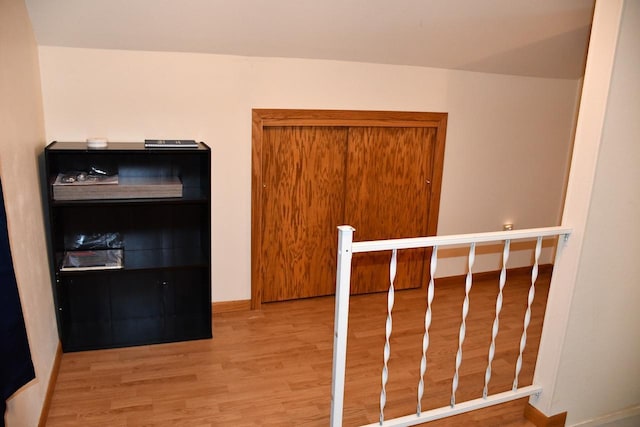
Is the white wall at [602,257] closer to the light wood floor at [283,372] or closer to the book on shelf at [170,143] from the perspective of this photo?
the light wood floor at [283,372]

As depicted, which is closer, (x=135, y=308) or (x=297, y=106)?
(x=135, y=308)

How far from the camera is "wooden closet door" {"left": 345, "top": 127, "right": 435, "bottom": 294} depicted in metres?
3.84

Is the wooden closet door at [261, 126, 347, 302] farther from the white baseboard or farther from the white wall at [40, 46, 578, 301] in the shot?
the white baseboard

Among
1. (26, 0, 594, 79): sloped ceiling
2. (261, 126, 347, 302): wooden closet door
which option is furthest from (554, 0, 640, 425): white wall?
(261, 126, 347, 302): wooden closet door

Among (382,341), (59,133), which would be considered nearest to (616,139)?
(382,341)

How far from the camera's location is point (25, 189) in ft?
7.88

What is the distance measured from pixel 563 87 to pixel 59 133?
3.88 metres

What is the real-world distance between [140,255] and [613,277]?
8.68 feet

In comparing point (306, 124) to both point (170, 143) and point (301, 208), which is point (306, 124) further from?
point (170, 143)

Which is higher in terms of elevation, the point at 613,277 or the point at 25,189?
the point at 25,189

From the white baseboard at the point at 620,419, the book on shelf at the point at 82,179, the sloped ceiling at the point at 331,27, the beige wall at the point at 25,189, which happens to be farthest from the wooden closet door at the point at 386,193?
the beige wall at the point at 25,189

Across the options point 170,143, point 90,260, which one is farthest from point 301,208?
point 90,260

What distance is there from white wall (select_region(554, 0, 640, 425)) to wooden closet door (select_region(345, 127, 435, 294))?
1753 mm

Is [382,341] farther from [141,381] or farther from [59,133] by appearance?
[59,133]
